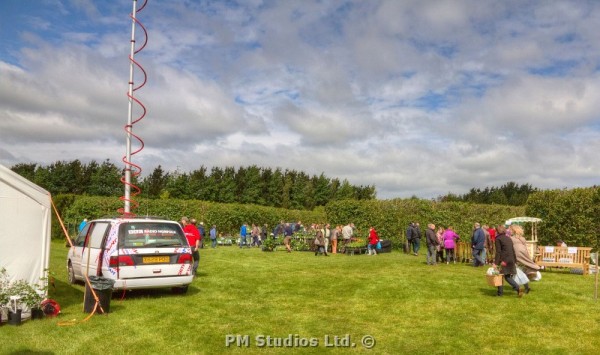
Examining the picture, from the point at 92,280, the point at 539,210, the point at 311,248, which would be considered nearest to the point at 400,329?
the point at 92,280

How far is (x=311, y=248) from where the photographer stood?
2900cm

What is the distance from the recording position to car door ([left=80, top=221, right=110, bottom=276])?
11.2m

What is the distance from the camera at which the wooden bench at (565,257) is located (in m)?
17.8

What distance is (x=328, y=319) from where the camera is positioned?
984 cm

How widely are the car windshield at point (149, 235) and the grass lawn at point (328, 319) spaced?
1266 millimetres

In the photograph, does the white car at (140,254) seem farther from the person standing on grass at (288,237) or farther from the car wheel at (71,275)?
the person standing on grass at (288,237)

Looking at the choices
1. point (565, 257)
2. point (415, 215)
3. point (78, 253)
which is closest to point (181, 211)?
point (415, 215)

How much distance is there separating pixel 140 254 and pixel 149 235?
0.56m

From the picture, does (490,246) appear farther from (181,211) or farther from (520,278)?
(181,211)

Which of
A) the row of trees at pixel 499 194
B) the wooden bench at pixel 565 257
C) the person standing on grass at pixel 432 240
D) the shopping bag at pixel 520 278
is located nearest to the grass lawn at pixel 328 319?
the shopping bag at pixel 520 278

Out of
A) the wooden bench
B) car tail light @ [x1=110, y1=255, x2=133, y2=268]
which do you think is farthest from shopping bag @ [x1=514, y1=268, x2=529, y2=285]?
car tail light @ [x1=110, y1=255, x2=133, y2=268]

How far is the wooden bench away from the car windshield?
44.8 feet

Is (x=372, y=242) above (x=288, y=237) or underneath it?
underneath

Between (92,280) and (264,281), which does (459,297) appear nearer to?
(264,281)
